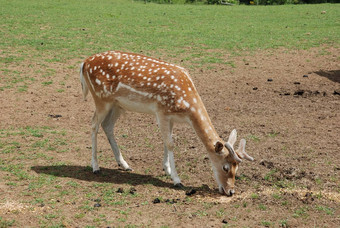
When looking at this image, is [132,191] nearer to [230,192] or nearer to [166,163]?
[166,163]

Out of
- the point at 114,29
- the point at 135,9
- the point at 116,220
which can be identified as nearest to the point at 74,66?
the point at 114,29

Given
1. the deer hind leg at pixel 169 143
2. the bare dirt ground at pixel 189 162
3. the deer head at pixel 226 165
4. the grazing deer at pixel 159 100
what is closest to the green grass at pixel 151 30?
the bare dirt ground at pixel 189 162

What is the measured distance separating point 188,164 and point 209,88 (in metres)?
4.84

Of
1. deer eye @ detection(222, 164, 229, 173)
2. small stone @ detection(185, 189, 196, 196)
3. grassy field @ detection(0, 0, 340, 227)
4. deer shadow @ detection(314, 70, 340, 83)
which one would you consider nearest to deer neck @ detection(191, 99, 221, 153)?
deer eye @ detection(222, 164, 229, 173)

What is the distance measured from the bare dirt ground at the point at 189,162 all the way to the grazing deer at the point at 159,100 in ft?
1.44

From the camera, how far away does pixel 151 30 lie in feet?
63.5

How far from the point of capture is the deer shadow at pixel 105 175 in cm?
734

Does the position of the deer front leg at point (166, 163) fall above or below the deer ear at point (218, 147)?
below

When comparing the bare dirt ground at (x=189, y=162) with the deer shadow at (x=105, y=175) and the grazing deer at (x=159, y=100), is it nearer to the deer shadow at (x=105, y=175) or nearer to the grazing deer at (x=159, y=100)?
the deer shadow at (x=105, y=175)

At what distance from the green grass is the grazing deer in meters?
7.31

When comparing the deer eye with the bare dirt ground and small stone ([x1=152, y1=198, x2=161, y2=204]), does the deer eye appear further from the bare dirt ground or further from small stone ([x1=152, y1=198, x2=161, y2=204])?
small stone ([x1=152, y1=198, x2=161, y2=204])

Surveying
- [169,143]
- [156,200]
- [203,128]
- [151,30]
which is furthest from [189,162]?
[151,30]

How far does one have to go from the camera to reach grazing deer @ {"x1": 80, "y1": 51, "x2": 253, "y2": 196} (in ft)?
22.7

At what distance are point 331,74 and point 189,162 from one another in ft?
23.9
